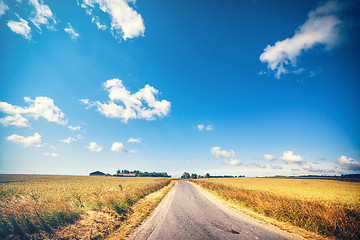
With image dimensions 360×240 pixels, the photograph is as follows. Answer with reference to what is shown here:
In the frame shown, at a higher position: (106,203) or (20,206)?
(20,206)

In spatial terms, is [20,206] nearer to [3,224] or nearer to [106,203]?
[3,224]

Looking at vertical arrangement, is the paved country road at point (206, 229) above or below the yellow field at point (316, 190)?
above

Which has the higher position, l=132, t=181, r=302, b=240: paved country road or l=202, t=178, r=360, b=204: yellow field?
l=132, t=181, r=302, b=240: paved country road

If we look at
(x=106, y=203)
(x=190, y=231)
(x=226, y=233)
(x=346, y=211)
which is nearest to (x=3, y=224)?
(x=106, y=203)

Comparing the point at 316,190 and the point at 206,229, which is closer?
the point at 206,229

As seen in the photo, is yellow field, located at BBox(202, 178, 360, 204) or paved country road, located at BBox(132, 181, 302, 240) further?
yellow field, located at BBox(202, 178, 360, 204)

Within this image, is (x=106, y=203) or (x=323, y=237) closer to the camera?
(x=323, y=237)

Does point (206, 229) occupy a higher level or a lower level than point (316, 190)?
higher

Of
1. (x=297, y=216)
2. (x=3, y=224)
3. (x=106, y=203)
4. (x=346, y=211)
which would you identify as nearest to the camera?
(x=3, y=224)

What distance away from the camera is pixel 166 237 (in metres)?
5.63

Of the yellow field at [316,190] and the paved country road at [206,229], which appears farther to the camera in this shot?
the yellow field at [316,190]

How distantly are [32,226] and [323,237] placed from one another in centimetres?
1266

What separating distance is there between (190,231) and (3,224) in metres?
A: 7.76

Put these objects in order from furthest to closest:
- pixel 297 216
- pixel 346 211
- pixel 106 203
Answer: pixel 106 203 → pixel 297 216 → pixel 346 211
